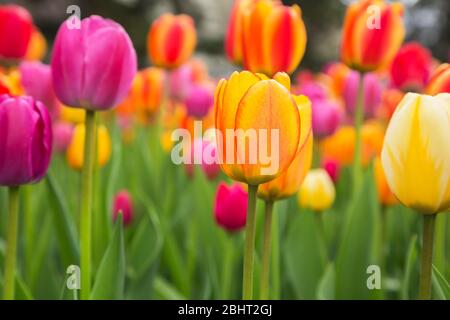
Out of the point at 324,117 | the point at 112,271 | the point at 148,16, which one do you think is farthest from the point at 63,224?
the point at 148,16

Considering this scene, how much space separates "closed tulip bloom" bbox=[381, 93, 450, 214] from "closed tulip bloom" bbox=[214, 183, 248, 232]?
432 millimetres

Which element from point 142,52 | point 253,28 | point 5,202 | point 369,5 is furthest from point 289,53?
point 142,52

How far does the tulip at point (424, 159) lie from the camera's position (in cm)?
53

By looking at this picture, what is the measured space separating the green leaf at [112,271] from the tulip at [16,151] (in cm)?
10

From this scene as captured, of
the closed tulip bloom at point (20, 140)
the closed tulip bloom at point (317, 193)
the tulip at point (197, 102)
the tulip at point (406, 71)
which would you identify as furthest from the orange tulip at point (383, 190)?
the tulip at point (197, 102)

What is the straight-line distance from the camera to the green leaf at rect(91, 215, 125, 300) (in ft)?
2.43

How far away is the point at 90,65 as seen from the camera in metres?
0.74

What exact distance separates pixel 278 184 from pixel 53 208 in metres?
0.39

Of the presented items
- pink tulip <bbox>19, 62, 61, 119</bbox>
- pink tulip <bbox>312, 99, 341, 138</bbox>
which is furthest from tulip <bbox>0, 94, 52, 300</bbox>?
pink tulip <bbox>312, 99, 341, 138</bbox>

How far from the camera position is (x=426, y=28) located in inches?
404

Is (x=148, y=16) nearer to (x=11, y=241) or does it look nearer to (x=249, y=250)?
(x=11, y=241)

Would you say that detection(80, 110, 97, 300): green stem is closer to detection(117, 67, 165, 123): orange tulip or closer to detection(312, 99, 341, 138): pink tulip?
detection(312, 99, 341, 138): pink tulip

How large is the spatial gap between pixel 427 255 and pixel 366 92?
1394 mm

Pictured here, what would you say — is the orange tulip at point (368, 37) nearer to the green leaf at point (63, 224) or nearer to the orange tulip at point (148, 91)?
the green leaf at point (63, 224)
